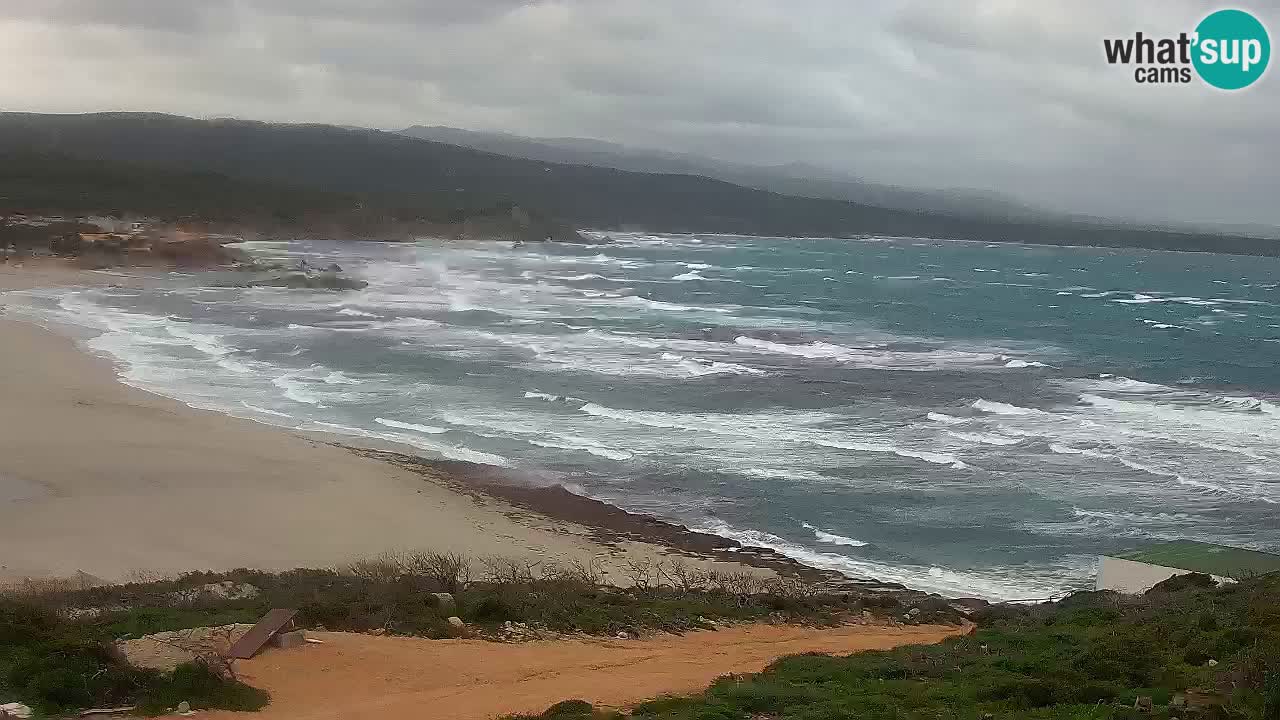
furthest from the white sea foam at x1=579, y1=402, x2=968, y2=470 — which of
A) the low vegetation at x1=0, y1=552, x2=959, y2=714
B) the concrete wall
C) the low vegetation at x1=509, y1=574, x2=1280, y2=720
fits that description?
the low vegetation at x1=509, y1=574, x2=1280, y2=720

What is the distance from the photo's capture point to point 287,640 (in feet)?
39.2

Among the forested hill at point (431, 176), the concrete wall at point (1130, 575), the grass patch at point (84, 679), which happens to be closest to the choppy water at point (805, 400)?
the concrete wall at point (1130, 575)

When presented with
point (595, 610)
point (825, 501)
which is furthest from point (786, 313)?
point (595, 610)

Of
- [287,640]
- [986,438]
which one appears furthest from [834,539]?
[287,640]

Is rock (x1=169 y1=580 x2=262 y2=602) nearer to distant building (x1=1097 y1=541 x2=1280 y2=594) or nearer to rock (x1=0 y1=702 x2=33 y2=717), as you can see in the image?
rock (x1=0 y1=702 x2=33 y2=717)

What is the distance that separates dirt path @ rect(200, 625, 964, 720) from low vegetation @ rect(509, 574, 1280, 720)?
2.86 feet

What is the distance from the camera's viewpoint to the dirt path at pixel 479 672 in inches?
418

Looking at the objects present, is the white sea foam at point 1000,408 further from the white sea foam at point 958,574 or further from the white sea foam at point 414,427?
the white sea foam at point 414,427

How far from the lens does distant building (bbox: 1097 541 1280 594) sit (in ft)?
55.9

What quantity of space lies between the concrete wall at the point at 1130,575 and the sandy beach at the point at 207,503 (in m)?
7.45

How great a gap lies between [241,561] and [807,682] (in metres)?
11.2

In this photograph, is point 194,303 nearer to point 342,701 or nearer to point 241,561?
point 241,561

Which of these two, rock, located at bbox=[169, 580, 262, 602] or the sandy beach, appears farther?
the sandy beach

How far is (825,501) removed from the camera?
24.2 meters
